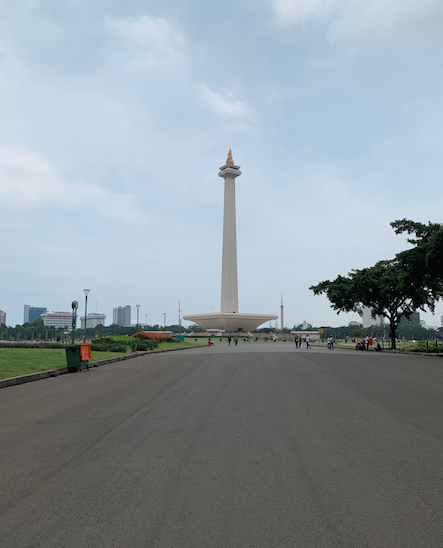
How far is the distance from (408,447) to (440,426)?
171 centimetres

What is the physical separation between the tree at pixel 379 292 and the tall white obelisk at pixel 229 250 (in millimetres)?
41755

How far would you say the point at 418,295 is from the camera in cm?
3888

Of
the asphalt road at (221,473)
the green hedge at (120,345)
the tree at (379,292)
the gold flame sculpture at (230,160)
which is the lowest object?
the asphalt road at (221,473)

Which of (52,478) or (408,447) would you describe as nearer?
(52,478)

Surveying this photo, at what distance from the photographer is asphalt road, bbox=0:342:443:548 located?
353 cm

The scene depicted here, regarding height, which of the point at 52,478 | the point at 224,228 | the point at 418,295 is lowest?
the point at 52,478

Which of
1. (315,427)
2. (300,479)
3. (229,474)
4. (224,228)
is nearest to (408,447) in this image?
(315,427)

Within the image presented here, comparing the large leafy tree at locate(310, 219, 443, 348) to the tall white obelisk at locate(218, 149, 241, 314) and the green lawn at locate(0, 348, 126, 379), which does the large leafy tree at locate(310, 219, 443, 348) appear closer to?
the green lawn at locate(0, 348, 126, 379)

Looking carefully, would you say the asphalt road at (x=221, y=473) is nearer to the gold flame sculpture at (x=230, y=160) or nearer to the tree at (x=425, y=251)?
the tree at (x=425, y=251)

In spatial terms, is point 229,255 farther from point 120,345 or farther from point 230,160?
point 120,345

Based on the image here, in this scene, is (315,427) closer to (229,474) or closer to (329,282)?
(229,474)

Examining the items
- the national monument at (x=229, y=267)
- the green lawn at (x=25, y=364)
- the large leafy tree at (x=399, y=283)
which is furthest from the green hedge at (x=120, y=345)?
the national monument at (x=229, y=267)

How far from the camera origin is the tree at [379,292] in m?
39.4

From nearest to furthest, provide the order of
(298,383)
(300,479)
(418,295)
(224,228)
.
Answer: (300,479)
(298,383)
(418,295)
(224,228)
